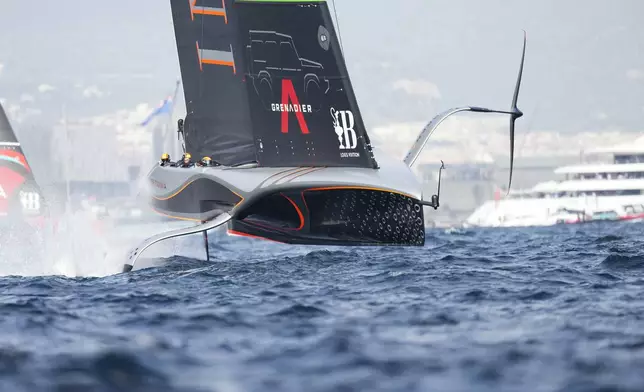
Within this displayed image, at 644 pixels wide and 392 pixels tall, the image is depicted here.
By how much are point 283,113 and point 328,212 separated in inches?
71.8

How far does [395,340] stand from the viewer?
7926 millimetres

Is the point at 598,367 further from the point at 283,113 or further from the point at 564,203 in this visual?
the point at 564,203

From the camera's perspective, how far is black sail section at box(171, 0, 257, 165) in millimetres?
18703

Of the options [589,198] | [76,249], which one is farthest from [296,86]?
[589,198]

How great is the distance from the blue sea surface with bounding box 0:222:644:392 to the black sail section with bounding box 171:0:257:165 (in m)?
5.15

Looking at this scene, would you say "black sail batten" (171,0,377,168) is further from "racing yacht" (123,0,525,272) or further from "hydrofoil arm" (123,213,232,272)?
"hydrofoil arm" (123,213,232,272)

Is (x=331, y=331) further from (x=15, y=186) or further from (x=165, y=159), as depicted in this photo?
(x=15, y=186)

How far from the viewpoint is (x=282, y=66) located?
15.9 metres

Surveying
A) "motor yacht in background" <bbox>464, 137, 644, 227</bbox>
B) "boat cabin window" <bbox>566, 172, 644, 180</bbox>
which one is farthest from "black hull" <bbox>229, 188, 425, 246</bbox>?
"boat cabin window" <bbox>566, 172, 644, 180</bbox>

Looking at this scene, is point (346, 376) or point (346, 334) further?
point (346, 334)

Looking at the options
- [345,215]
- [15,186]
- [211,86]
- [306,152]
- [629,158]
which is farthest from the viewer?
[629,158]

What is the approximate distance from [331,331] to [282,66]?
821 centimetres

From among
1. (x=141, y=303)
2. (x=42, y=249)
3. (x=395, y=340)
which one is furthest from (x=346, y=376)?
(x=42, y=249)

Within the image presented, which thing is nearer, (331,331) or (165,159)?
(331,331)
